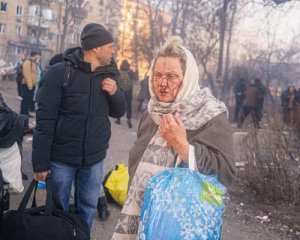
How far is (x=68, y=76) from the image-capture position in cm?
294

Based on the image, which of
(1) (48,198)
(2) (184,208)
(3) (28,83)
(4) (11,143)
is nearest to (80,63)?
(1) (48,198)

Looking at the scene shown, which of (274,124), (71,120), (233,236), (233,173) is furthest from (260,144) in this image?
(233,173)

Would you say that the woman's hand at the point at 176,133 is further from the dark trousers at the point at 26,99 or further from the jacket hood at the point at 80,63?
the dark trousers at the point at 26,99

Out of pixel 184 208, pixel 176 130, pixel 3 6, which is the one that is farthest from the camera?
pixel 3 6

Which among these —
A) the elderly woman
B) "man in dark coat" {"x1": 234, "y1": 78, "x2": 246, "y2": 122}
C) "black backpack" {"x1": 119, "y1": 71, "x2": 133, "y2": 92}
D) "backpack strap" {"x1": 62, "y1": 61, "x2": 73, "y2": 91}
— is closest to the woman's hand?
the elderly woman

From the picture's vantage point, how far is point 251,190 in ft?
20.1

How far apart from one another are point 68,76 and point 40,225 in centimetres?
109

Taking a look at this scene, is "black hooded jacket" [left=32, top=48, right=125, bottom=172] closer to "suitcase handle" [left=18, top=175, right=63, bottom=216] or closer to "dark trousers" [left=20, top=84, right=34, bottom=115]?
"suitcase handle" [left=18, top=175, right=63, bottom=216]

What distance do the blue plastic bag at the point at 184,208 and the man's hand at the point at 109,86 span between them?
4.66 feet

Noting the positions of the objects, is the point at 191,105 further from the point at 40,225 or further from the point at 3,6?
the point at 3,6

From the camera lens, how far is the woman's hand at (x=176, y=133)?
189 cm

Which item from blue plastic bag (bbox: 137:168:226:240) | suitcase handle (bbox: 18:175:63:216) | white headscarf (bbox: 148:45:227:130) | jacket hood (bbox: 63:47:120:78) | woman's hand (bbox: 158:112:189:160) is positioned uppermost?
jacket hood (bbox: 63:47:120:78)

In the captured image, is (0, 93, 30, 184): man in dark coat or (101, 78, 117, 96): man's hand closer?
(101, 78, 117, 96): man's hand

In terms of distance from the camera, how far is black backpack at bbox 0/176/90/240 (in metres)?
2.40
